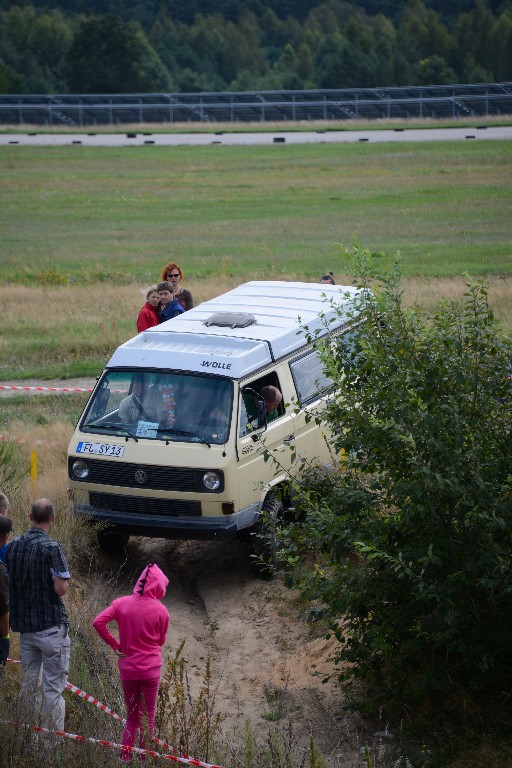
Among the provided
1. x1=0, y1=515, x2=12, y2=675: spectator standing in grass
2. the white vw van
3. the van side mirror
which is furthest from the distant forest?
x1=0, y1=515, x2=12, y2=675: spectator standing in grass

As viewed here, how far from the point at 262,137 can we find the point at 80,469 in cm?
5609

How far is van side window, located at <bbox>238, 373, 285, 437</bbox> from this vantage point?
1046 cm

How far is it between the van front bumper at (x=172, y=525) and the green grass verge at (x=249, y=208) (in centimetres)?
1707

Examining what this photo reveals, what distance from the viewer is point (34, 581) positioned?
7.29 meters

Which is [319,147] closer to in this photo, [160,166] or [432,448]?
[160,166]

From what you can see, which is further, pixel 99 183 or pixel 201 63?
pixel 201 63

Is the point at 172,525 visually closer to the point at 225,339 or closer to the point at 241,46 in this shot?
the point at 225,339

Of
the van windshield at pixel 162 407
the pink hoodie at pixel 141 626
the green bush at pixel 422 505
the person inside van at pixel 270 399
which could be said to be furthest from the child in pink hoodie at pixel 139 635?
the person inside van at pixel 270 399

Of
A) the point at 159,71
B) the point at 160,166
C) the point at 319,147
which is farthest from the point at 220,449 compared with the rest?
the point at 159,71

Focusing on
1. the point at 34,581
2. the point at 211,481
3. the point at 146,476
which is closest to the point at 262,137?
the point at 146,476

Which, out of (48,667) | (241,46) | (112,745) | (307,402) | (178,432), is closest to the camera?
(112,745)

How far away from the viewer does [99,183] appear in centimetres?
5162

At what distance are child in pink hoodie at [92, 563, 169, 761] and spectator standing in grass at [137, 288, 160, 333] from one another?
6.71 m

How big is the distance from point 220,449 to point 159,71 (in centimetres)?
9796
